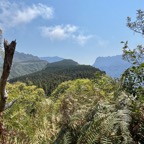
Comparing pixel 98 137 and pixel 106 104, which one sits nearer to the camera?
pixel 98 137

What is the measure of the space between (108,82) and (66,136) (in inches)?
85.0

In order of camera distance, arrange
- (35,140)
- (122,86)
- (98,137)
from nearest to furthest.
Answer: (98,137), (35,140), (122,86)

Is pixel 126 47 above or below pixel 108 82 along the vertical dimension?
above

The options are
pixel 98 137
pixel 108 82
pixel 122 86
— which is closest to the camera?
pixel 98 137

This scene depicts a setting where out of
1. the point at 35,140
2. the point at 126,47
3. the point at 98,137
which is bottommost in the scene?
the point at 35,140

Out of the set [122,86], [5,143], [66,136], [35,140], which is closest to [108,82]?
[122,86]

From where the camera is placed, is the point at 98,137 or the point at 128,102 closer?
the point at 98,137

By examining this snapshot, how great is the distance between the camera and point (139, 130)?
3.25 metres

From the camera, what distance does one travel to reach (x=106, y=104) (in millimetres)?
3627

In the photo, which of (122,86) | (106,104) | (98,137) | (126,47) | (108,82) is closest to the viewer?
(98,137)

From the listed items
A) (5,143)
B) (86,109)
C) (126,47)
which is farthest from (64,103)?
(126,47)

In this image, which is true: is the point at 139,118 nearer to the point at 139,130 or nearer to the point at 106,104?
the point at 139,130

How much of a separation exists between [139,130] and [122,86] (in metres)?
1.42

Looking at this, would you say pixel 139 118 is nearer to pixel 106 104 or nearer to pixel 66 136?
pixel 106 104
